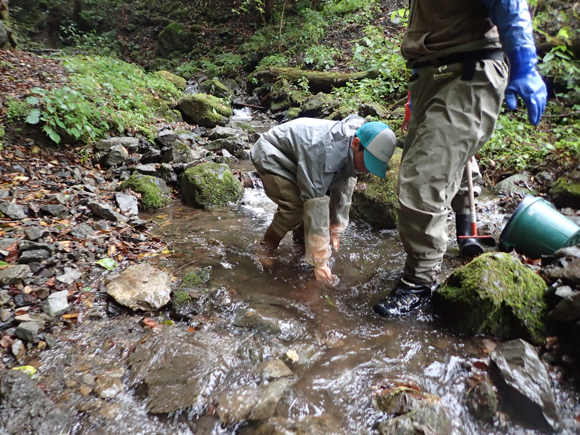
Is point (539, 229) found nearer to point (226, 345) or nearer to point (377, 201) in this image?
point (377, 201)

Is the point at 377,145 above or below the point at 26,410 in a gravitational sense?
above

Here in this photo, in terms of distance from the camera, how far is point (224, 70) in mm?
15133

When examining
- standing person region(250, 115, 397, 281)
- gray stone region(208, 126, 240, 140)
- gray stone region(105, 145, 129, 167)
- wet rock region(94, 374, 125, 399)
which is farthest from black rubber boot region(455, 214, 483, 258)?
gray stone region(208, 126, 240, 140)

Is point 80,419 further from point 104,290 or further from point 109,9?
point 109,9

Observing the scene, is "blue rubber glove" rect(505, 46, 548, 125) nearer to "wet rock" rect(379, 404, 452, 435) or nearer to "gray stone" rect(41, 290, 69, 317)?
"wet rock" rect(379, 404, 452, 435)

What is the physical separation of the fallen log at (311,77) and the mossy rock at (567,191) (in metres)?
6.44

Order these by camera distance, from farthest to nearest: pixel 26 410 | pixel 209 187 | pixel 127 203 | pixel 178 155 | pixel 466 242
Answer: pixel 178 155 → pixel 209 187 → pixel 127 203 → pixel 466 242 → pixel 26 410

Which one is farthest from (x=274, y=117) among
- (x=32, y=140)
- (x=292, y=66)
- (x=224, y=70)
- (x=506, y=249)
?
(x=506, y=249)

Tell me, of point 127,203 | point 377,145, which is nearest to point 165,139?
point 127,203

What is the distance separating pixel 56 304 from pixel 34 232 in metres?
0.87

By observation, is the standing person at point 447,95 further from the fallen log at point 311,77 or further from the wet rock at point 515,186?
the fallen log at point 311,77

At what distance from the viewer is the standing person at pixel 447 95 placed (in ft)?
6.23

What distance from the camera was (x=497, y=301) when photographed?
83.0 inches

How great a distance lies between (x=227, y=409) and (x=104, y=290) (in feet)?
4.41
